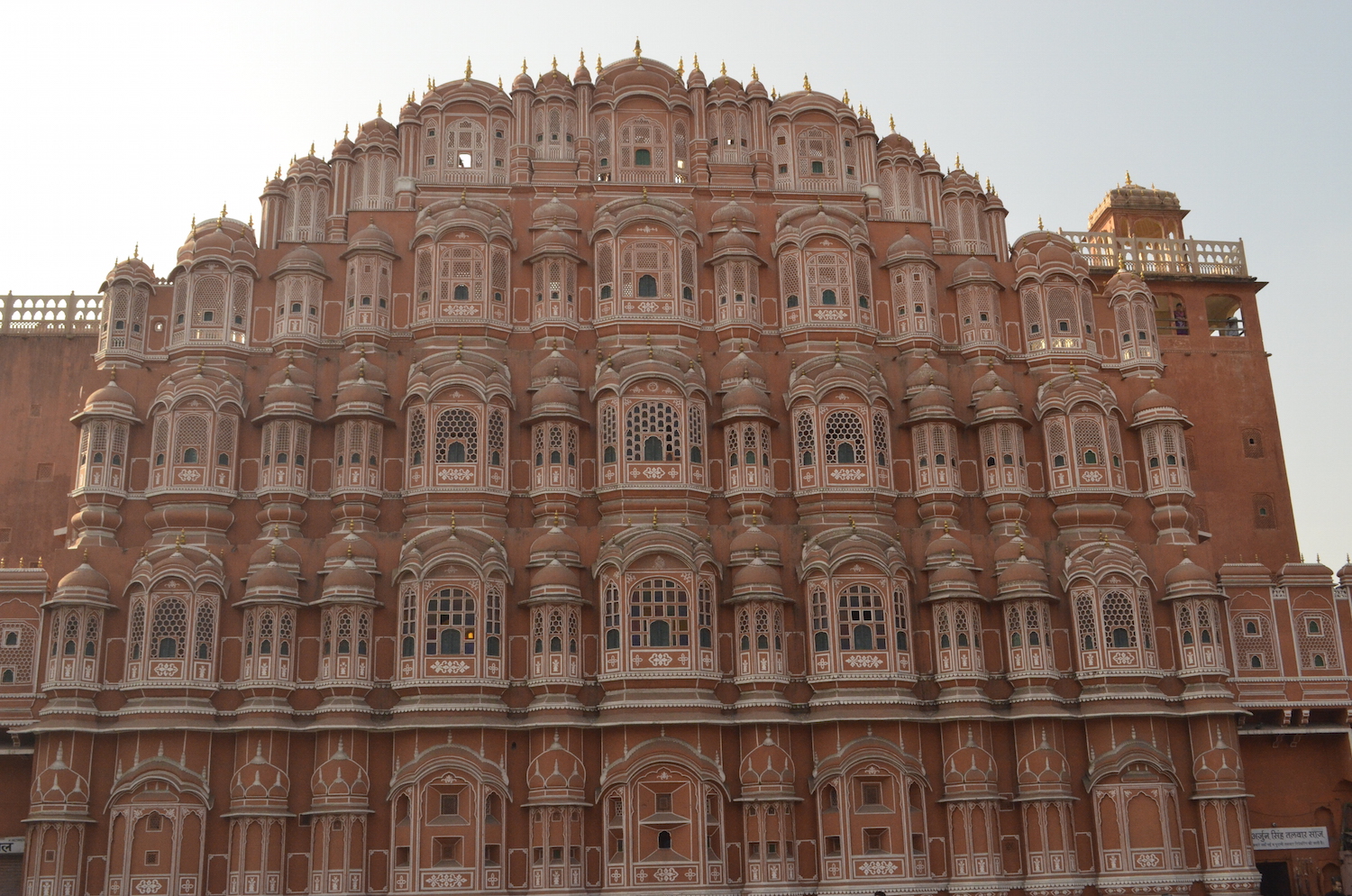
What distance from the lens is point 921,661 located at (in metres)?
34.5

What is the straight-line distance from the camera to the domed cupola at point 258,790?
31.4 metres

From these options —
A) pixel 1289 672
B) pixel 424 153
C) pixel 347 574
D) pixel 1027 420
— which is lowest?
pixel 1289 672

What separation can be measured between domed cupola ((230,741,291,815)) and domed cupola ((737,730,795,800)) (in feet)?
36.2

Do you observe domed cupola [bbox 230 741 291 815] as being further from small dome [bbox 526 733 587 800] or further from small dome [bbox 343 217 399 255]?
small dome [bbox 343 217 399 255]

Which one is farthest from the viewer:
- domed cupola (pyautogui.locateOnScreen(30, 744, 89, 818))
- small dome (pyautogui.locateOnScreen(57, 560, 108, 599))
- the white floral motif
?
small dome (pyautogui.locateOnScreen(57, 560, 108, 599))

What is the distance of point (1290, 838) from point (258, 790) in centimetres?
2740

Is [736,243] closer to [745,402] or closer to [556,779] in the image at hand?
[745,402]

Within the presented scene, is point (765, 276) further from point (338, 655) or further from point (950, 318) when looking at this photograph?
point (338, 655)

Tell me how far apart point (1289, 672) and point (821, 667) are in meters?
13.5

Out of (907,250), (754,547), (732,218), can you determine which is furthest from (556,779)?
(907,250)

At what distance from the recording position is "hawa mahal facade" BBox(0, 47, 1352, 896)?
32.1 m

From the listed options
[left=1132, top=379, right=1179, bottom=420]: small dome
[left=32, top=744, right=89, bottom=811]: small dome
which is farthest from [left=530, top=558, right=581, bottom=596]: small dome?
[left=1132, top=379, right=1179, bottom=420]: small dome

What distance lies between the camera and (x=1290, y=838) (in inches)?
1447

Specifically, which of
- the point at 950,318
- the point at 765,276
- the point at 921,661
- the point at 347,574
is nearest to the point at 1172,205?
the point at 950,318
